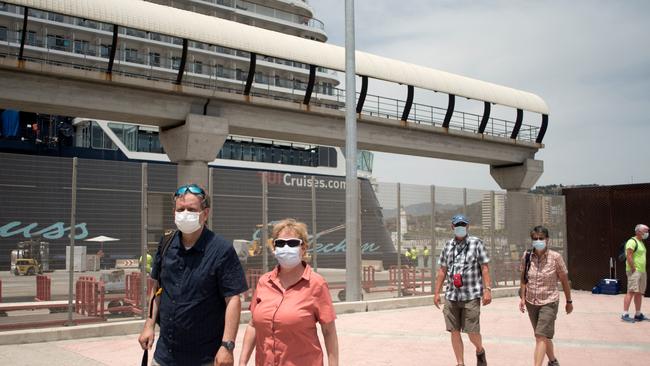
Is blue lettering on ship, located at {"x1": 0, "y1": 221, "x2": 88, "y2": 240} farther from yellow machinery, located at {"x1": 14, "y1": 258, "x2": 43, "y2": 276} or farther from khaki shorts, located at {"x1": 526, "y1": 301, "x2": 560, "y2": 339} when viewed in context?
khaki shorts, located at {"x1": 526, "y1": 301, "x2": 560, "y2": 339}

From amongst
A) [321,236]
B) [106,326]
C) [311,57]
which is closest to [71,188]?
[106,326]

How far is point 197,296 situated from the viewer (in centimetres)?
416

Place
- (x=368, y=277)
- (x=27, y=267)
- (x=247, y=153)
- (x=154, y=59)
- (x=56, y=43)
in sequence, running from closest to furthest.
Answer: (x=27, y=267)
(x=368, y=277)
(x=247, y=153)
(x=56, y=43)
(x=154, y=59)

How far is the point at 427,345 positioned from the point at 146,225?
5.57 m

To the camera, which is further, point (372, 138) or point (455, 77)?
point (455, 77)

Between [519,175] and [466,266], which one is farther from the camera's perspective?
[519,175]

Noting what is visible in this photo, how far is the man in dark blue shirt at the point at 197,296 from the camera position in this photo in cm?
414

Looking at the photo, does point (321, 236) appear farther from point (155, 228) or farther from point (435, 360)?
point (435, 360)

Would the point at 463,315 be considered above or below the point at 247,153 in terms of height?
below

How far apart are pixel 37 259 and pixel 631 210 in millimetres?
16044

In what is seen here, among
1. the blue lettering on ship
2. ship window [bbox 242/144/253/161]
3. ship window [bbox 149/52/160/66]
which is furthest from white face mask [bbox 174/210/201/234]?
ship window [bbox 149/52/160/66]

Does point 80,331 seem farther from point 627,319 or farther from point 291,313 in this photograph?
point 627,319

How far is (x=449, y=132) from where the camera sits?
29.5 meters

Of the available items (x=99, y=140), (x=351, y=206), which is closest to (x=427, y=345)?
(x=351, y=206)
